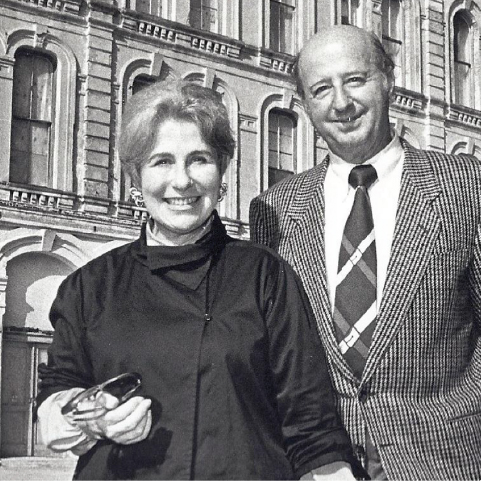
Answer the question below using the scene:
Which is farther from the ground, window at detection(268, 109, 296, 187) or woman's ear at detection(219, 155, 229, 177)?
window at detection(268, 109, 296, 187)

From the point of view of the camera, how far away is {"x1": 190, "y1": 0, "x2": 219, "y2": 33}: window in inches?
655

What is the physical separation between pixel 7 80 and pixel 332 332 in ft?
37.9

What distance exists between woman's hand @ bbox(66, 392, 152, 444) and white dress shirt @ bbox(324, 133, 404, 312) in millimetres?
1074

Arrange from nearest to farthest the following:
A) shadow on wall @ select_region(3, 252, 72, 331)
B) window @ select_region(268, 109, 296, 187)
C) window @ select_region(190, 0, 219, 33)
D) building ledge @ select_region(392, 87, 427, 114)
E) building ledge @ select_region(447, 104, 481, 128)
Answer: shadow on wall @ select_region(3, 252, 72, 331), window @ select_region(190, 0, 219, 33), window @ select_region(268, 109, 296, 187), building ledge @ select_region(392, 87, 427, 114), building ledge @ select_region(447, 104, 481, 128)

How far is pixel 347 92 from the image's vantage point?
3.70 m

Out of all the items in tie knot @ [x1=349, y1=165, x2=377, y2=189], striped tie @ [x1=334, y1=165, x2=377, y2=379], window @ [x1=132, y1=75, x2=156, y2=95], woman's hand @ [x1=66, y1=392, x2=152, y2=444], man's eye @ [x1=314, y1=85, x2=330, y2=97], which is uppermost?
window @ [x1=132, y1=75, x2=156, y2=95]

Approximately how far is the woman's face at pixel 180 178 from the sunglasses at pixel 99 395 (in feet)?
1.96

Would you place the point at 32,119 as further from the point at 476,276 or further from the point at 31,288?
the point at 476,276

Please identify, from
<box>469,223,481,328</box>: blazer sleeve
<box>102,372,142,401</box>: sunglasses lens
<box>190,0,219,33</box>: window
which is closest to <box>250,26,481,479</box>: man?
<box>469,223,481,328</box>: blazer sleeve

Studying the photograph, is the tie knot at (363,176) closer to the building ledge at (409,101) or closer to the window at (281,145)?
the window at (281,145)

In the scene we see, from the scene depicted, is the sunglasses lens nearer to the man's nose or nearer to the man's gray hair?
the man's nose

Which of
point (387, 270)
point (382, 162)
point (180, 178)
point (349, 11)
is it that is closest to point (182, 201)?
point (180, 178)

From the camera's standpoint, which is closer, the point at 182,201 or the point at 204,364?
the point at 204,364

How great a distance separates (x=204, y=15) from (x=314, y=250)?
1370 centimetres
